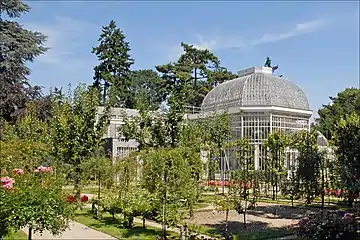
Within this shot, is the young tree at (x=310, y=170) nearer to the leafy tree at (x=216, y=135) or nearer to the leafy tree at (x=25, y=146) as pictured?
the leafy tree at (x=216, y=135)

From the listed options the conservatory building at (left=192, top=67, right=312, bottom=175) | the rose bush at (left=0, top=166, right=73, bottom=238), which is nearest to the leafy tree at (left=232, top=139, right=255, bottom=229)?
the rose bush at (left=0, top=166, right=73, bottom=238)

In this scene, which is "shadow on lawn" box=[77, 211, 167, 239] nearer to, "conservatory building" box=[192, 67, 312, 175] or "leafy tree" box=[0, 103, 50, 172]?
"leafy tree" box=[0, 103, 50, 172]

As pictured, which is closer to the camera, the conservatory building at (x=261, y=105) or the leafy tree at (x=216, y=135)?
the leafy tree at (x=216, y=135)

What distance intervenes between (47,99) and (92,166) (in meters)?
13.8

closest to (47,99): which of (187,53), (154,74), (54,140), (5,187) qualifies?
(54,140)

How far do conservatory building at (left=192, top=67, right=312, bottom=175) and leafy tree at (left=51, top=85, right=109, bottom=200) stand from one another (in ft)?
49.6

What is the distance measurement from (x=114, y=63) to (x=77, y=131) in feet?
102

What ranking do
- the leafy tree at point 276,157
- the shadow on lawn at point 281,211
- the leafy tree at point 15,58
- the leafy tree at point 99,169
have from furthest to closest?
the leafy tree at point 15,58, the leafy tree at point 276,157, the shadow on lawn at point 281,211, the leafy tree at point 99,169

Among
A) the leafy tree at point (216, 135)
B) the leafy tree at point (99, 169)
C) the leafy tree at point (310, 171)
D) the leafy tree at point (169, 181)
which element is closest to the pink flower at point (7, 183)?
the leafy tree at point (169, 181)

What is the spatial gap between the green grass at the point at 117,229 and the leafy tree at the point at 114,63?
1185 inches

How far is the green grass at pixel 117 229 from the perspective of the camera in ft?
33.7

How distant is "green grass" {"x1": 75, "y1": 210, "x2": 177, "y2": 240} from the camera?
10.3 m

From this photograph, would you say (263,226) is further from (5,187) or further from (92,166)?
(5,187)

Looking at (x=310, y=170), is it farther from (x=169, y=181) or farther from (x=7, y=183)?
(x=7, y=183)
